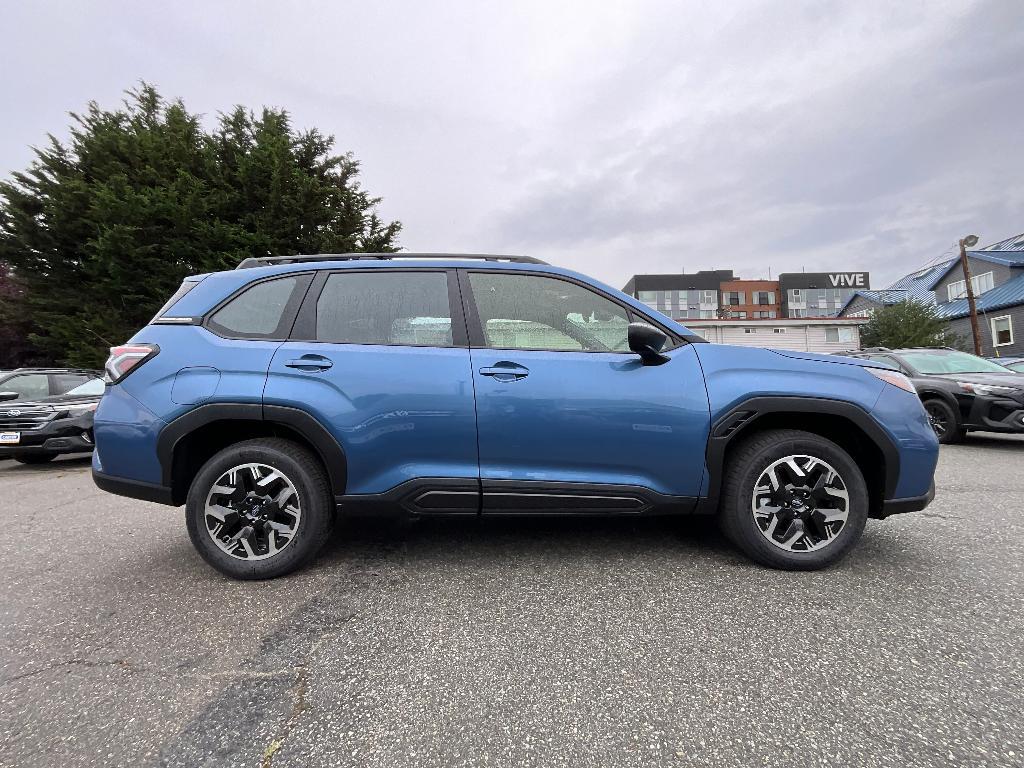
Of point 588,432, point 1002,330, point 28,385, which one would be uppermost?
point 1002,330

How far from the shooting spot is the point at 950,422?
6.82 meters

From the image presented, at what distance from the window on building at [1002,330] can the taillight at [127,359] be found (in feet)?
130

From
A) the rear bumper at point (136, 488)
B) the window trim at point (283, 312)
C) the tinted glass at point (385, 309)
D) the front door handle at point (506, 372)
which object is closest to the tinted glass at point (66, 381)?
the rear bumper at point (136, 488)

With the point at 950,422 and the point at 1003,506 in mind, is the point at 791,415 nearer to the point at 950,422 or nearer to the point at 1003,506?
Answer: the point at 1003,506

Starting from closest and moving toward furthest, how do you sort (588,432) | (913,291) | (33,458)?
(588,432), (33,458), (913,291)

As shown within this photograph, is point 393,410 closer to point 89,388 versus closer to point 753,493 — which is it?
point 753,493

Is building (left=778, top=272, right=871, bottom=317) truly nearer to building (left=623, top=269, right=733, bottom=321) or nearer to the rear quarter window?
building (left=623, top=269, right=733, bottom=321)

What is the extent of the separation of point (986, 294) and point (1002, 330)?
380cm

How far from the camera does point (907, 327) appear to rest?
29.7 metres

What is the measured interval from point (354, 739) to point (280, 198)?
49.6 ft

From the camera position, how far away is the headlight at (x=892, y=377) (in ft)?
8.59

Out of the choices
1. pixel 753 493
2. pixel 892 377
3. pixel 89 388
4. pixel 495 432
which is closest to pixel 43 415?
pixel 89 388

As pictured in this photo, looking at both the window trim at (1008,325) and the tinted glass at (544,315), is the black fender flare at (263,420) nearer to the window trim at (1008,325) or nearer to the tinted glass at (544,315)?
the tinted glass at (544,315)

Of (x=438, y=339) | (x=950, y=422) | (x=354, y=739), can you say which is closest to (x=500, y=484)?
(x=438, y=339)
